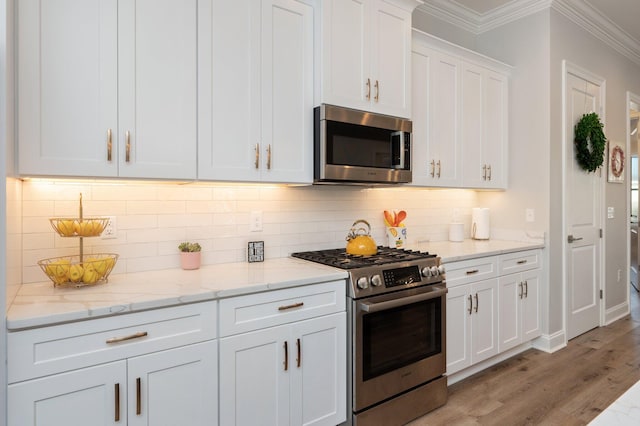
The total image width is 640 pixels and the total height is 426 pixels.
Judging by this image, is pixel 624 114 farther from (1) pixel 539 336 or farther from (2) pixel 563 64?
(1) pixel 539 336

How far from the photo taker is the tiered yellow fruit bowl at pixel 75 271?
167 centimetres

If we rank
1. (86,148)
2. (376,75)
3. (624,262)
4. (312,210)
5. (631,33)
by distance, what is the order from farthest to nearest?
(624,262), (631,33), (312,210), (376,75), (86,148)

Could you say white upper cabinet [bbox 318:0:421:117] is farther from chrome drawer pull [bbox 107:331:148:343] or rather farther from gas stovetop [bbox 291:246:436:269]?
chrome drawer pull [bbox 107:331:148:343]

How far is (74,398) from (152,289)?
18.6 inches

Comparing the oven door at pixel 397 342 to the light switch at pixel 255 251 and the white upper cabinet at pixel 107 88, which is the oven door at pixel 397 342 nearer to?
the light switch at pixel 255 251

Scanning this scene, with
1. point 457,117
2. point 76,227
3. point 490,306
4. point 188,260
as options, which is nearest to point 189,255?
point 188,260

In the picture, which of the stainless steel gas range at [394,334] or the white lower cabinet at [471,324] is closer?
the stainless steel gas range at [394,334]

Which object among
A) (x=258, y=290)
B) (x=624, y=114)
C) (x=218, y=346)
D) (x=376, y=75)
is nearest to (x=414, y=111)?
(x=376, y=75)

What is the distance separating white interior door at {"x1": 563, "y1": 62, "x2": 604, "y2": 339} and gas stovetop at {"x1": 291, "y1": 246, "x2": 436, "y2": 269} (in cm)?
191

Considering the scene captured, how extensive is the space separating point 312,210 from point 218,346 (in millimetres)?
1269

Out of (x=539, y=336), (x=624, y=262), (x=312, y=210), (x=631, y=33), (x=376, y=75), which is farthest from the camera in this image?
(x=624, y=262)

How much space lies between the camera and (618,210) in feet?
14.4

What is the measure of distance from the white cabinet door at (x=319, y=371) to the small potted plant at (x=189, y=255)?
2.19ft

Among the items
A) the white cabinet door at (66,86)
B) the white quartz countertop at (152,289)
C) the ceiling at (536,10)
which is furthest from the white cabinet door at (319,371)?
the ceiling at (536,10)
